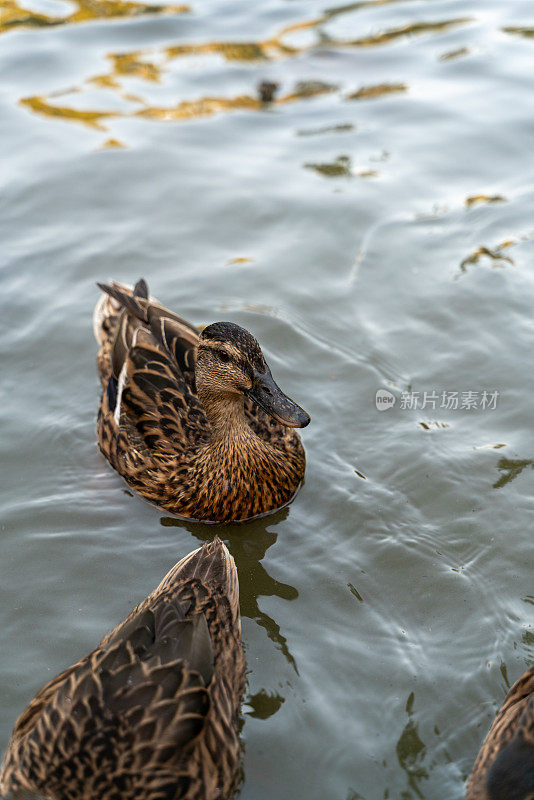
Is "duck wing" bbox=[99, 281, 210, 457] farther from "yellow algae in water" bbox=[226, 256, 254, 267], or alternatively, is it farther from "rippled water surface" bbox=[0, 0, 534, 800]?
"yellow algae in water" bbox=[226, 256, 254, 267]

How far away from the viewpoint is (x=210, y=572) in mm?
4543

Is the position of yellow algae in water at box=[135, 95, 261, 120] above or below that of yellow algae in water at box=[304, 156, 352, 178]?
above

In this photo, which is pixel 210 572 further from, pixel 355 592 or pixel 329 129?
pixel 329 129

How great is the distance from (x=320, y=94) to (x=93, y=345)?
4.77 meters

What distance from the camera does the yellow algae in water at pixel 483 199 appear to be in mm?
8148

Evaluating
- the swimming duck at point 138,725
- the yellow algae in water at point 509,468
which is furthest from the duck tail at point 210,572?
the yellow algae in water at point 509,468

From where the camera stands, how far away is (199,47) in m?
11.6

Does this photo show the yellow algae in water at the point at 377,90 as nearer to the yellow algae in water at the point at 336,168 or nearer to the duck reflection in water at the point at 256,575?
the yellow algae in water at the point at 336,168

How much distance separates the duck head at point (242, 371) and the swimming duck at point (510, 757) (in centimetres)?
190

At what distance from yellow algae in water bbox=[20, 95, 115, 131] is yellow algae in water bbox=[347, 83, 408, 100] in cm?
265

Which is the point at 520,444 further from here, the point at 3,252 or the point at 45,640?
the point at 3,252

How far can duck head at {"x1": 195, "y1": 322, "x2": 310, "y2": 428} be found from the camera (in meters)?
5.16

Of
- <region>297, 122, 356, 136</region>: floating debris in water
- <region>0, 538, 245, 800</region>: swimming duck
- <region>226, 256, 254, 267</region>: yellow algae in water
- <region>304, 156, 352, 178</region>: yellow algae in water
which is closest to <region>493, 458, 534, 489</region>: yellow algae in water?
<region>0, 538, 245, 800</region>: swimming duck

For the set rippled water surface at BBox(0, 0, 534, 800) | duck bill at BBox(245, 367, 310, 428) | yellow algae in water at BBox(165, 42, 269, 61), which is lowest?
Result: rippled water surface at BBox(0, 0, 534, 800)
